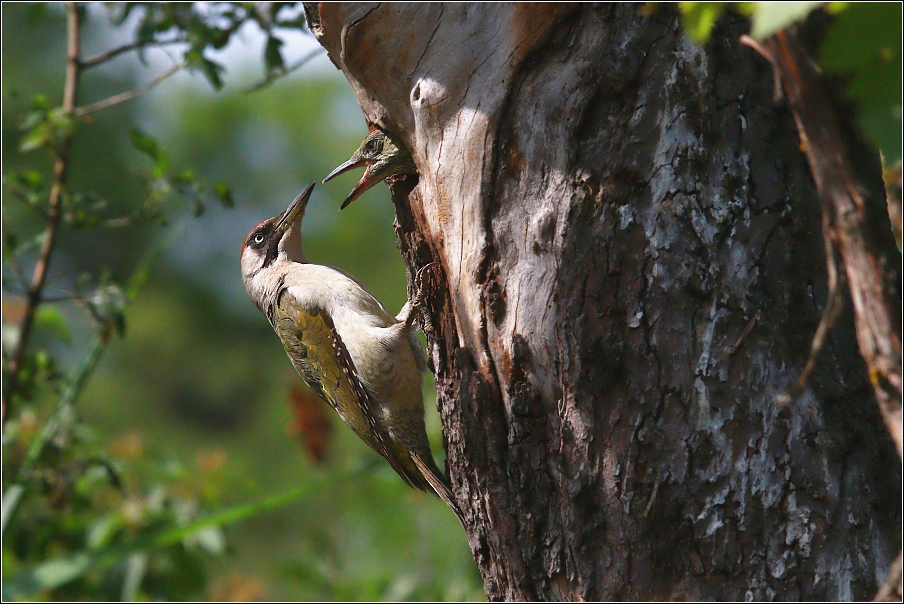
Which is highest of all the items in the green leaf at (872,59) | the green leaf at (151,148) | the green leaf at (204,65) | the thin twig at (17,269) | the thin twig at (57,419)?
the green leaf at (204,65)

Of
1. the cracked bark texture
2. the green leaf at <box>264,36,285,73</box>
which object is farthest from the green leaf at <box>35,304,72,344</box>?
the cracked bark texture

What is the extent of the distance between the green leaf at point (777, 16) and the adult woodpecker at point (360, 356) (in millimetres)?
2313

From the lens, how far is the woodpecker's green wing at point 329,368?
3.64 meters

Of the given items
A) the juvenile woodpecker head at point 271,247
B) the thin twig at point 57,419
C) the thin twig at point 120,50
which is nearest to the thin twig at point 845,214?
the thin twig at point 120,50

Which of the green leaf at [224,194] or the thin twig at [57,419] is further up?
the green leaf at [224,194]

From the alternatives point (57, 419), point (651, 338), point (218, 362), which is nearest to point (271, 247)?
point (57, 419)

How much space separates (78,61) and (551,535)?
3.52 m

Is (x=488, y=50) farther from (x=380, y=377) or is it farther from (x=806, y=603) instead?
(x=380, y=377)

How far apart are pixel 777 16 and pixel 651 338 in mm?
969

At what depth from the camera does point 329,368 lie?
389 centimetres

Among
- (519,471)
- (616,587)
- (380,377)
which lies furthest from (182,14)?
(616,587)

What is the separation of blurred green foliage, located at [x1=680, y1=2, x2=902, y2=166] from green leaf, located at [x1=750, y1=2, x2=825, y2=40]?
20 mm

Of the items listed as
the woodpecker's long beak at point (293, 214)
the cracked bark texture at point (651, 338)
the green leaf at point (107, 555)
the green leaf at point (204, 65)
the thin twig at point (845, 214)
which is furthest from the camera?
the woodpecker's long beak at point (293, 214)

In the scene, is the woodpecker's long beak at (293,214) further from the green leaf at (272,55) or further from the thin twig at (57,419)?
the thin twig at (57,419)
